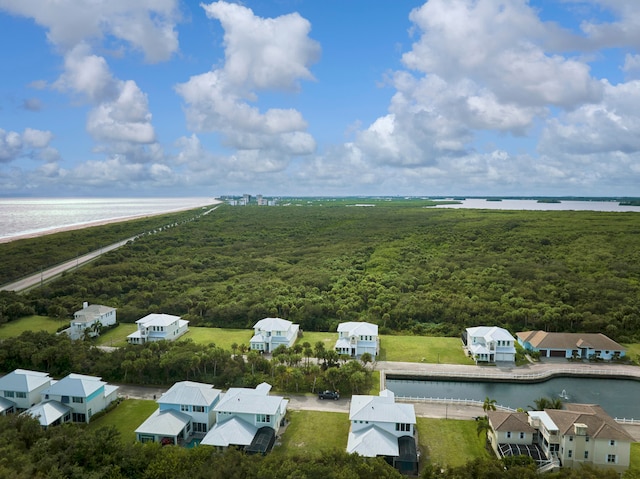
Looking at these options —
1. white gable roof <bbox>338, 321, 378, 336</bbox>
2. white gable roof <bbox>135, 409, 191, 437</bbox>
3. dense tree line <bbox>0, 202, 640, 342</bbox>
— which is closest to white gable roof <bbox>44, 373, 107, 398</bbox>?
white gable roof <bbox>135, 409, 191, 437</bbox>

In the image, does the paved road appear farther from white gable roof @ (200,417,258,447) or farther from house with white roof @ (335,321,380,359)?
white gable roof @ (200,417,258,447)

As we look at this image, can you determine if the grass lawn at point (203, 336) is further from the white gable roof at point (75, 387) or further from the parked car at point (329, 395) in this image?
the white gable roof at point (75, 387)

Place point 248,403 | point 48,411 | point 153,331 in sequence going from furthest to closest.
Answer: point 153,331 → point 48,411 → point 248,403

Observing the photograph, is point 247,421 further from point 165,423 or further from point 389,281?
point 389,281

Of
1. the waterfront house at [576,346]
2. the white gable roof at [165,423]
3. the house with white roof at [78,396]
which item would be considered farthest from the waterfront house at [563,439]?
the house with white roof at [78,396]

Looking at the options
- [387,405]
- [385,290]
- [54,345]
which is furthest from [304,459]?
[385,290]

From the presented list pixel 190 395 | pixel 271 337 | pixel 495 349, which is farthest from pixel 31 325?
pixel 495 349

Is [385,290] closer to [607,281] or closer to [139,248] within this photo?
[607,281]
